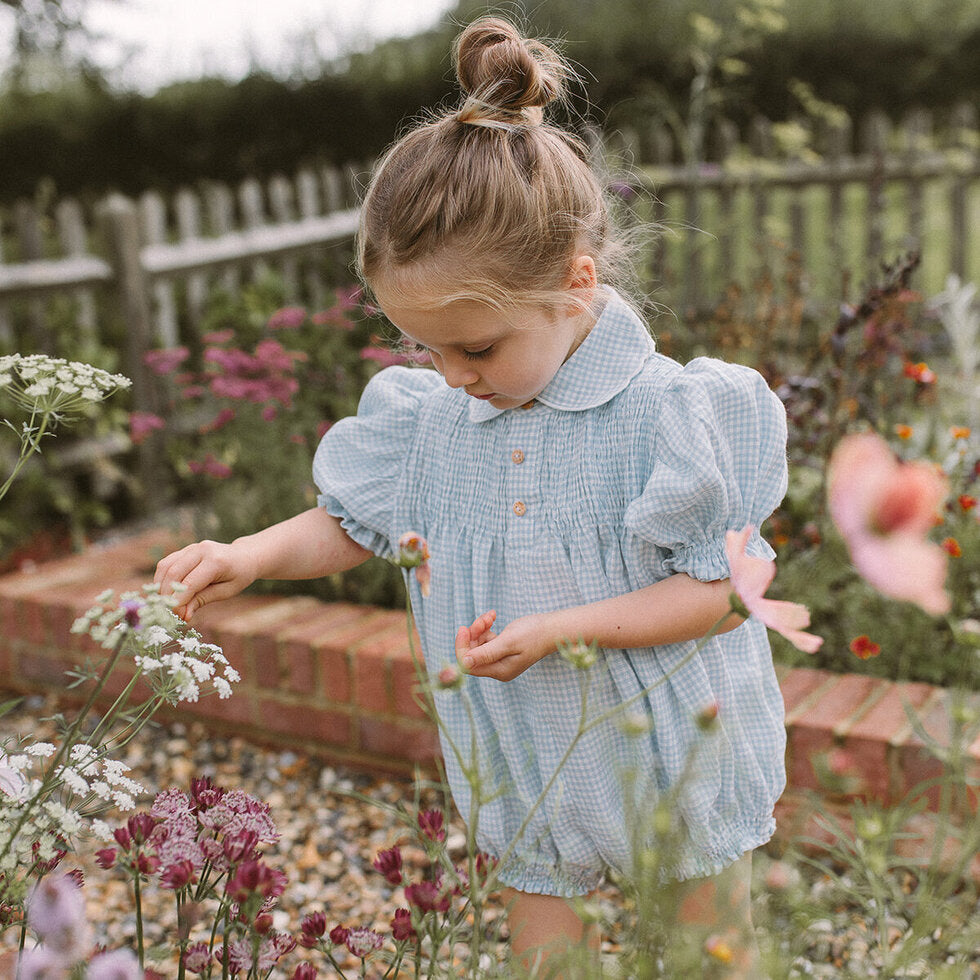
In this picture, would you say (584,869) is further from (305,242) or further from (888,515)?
(305,242)

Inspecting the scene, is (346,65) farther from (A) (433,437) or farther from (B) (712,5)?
(A) (433,437)

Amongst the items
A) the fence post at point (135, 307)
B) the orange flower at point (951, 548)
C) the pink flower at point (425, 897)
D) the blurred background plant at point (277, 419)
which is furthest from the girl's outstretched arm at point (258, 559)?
the fence post at point (135, 307)

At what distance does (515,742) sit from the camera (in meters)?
1.51

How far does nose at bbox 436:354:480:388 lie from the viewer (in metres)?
1.33

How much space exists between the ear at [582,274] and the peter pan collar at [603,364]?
0.24 ft

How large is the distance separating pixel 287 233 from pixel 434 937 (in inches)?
185

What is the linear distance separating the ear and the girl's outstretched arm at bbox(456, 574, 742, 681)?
15.9 inches

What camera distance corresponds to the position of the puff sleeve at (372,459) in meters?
1.59

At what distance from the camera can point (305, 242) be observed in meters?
5.30

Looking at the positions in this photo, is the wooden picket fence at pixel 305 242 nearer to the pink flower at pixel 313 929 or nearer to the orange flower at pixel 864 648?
the orange flower at pixel 864 648

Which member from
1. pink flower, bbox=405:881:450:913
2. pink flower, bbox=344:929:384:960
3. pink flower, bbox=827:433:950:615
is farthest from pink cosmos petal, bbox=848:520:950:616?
pink flower, bbox=344:929:384:960

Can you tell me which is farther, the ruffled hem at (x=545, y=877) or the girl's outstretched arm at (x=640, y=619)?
the ruffled hem at (x=545, y=877)

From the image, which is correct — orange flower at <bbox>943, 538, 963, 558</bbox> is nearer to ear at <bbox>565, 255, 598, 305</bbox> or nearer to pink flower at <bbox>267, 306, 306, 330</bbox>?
ear at <bbox>565, 255, 598, 305</bbox>

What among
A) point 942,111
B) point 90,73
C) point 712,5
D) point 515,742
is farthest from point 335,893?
point 942,111
